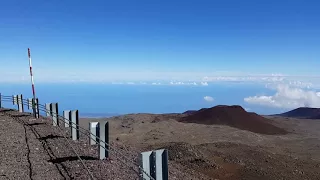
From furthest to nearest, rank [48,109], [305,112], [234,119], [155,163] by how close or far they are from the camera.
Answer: [305,112], [234,119], [48,109], [155,163]

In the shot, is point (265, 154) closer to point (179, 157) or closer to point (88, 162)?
point (179, 157)

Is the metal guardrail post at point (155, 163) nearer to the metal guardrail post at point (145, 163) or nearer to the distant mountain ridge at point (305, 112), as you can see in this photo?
the metal guardrail post at point (145, 163)

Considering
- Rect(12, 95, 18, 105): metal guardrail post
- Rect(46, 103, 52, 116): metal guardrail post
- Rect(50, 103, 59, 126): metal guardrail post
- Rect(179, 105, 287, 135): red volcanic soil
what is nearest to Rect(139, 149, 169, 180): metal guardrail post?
Rect(50, 103, 59, 126): metal guardrail post

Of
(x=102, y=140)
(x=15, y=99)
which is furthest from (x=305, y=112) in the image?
(x=102, y=140)

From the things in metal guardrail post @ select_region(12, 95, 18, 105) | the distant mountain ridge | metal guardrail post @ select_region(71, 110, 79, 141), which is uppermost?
metal guardrail post @ select_region(12, 95, 18, 105)

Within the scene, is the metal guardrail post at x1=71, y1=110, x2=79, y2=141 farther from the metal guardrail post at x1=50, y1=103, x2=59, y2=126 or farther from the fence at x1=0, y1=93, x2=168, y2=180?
the metal guardrail post at x1=50, y1=103, x2=59, y2=126

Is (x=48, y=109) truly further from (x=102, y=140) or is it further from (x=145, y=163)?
(x=145, y=163)
